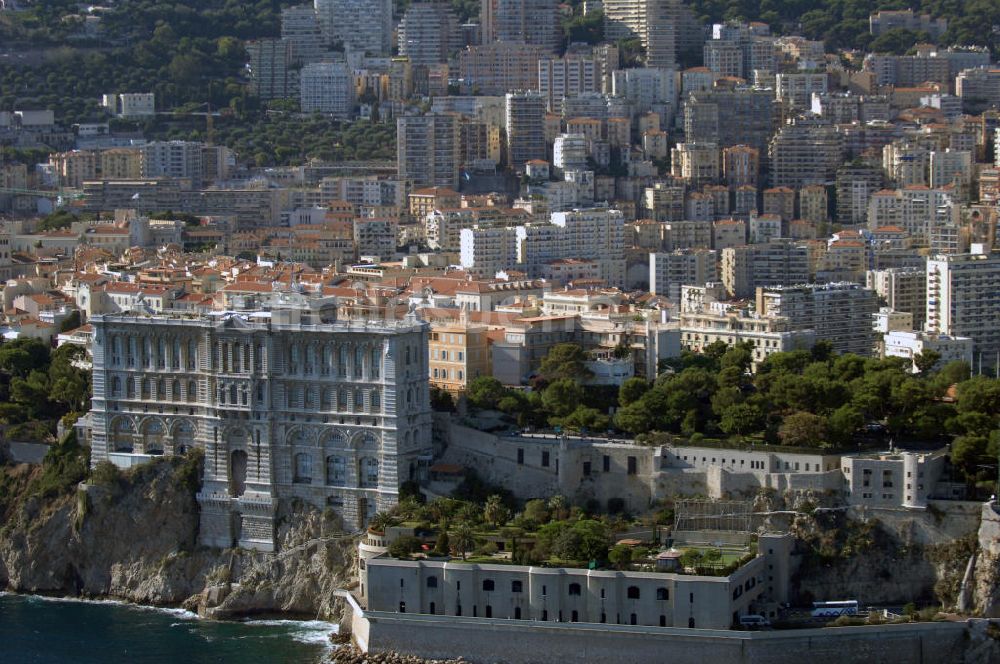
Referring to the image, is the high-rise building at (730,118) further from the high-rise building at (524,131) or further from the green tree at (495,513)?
the green tree at (495,513)

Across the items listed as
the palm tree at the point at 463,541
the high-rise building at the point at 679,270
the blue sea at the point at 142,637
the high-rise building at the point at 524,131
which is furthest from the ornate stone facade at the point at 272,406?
the high-rise building at the point at 524,131

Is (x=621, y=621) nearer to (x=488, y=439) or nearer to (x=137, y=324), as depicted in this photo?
(x=488, y=439)

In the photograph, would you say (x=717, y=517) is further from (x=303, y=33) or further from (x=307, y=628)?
(x=303, y=33)

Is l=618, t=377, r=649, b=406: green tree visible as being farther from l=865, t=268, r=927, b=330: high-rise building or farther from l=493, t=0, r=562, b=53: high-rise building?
l=493, t=0, r=562, b=53: high-rise building

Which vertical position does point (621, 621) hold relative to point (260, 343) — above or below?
below

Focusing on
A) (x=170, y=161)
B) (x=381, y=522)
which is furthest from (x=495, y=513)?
(x=170, y=161)

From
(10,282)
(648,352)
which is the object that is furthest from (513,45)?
(648,352)
